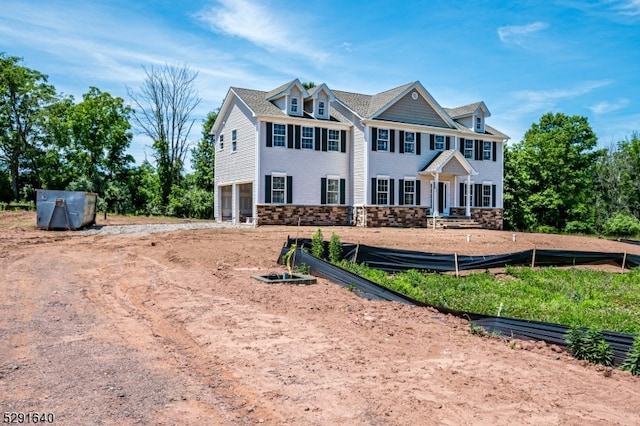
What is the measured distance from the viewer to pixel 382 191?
2608cm

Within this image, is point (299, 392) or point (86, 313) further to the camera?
point (86, 313)

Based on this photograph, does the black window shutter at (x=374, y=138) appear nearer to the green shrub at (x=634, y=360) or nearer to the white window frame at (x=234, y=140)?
the white window frame at (x=234, y=140)

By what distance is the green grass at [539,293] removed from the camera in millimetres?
7832

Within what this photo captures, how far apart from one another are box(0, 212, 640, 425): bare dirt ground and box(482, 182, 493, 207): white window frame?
23.1 m

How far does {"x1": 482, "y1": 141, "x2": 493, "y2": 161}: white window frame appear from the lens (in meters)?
30.8

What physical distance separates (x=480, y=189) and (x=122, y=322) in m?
27.0

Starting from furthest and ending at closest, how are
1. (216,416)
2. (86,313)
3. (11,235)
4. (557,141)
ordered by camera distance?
(557,141)
(11,235)
(86,313)
(216,416)

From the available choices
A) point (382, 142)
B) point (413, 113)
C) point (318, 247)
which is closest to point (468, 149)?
point (413, 113)

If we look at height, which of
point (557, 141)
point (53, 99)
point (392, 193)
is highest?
point (53, 99)

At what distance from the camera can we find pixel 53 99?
39750 mm

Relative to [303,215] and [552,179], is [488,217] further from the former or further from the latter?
[303,215]

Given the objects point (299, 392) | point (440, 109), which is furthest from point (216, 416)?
point (440, 109)

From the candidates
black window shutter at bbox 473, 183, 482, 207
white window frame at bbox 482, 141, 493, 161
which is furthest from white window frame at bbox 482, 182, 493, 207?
white window frame at bbox 482, 141, 493, 161

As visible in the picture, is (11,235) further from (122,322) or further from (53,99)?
(53,99)
